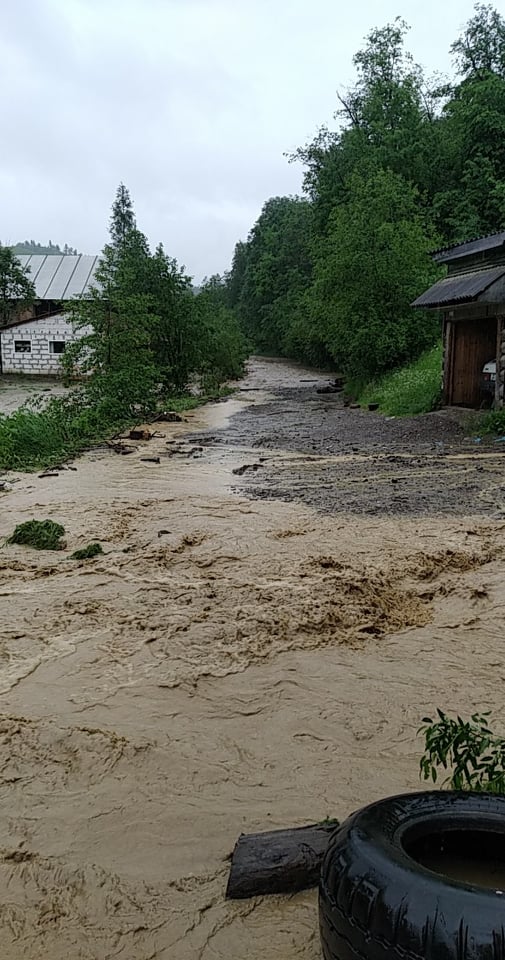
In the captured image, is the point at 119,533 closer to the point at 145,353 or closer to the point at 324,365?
the point at 145,353

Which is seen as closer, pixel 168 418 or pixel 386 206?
pixel 168 418

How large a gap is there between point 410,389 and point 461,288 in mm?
4558

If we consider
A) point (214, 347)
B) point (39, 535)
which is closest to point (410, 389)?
point (214, 347)

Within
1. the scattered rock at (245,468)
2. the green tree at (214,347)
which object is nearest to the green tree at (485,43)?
the green tree at (214,347)

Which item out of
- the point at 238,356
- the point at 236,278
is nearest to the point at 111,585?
the point at 238,356

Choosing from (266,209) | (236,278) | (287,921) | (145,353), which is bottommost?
(287,921)

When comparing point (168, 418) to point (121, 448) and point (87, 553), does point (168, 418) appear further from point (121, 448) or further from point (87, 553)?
point (87, 553)

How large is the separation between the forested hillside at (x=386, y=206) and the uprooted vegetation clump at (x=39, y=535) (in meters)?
18.1

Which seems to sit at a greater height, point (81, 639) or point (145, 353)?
point (145, 353)

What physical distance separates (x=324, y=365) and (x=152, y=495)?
38.4m

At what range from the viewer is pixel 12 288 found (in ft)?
A: 133

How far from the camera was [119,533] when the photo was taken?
8.80m

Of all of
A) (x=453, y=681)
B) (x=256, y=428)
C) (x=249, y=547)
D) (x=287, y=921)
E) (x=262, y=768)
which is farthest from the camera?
(x=256, y=428)

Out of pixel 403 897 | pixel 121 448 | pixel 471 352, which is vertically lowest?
pixel 403 897
